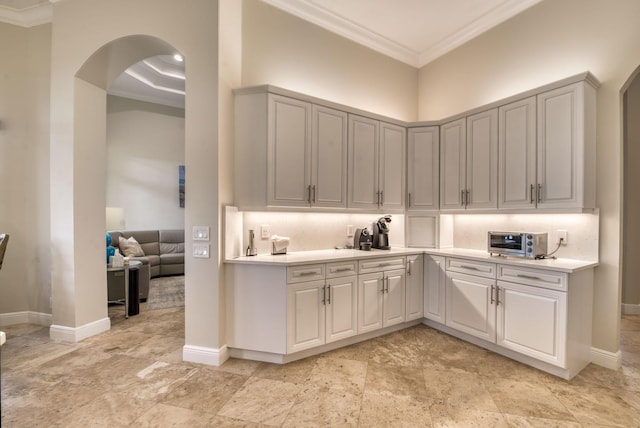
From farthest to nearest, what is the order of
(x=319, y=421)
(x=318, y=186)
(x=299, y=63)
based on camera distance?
(x=299, y=63) < (x=318, y=186) < (x=319, y=421)

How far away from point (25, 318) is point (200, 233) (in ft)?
9.59

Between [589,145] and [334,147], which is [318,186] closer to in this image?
[334,147]

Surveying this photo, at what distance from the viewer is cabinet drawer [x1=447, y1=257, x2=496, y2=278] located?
2.98 metres

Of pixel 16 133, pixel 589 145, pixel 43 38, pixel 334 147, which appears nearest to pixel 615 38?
pixel 589 145

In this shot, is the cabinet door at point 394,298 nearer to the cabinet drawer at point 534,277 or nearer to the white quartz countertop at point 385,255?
the white quartz countertop at point 385,255

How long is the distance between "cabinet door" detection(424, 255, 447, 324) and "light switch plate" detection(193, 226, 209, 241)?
2.48m

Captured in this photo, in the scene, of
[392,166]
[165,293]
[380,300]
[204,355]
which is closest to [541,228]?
[392,166]

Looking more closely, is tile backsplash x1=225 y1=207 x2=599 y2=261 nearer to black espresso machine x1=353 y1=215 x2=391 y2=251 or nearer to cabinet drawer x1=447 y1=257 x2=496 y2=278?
black espresso machine x1=353 y1=215 x2=391 y2=251

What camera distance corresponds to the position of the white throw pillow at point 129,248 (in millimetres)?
5637

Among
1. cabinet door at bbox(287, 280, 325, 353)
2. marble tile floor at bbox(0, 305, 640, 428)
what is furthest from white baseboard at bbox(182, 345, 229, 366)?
cabinet door at bbox(287, 280, 325, 353)

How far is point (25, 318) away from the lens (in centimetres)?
373

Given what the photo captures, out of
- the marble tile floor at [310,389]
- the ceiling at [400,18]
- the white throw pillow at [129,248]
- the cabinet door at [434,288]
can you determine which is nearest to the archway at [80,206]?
the marble tile floor at [310,389]

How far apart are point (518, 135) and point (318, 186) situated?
2.06 metres

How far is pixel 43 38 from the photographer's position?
362 centimetres
